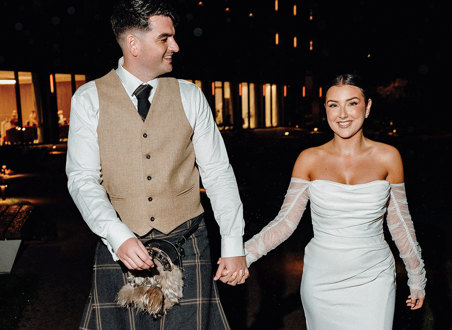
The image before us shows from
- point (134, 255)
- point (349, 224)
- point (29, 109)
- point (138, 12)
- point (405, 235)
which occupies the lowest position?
point (29, 109)

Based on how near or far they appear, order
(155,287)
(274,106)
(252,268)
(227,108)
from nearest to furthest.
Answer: (155,287), (252,268), (227,108), (274,106)

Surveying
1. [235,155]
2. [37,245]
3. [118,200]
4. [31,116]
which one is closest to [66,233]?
[37,245]

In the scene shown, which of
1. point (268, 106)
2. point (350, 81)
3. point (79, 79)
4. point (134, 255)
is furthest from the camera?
point (268, 106)

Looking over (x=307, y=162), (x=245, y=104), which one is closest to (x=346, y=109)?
(x=307, y=162)

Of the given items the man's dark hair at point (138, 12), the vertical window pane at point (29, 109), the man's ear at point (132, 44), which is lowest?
the vertical window pane at point (29, 109)

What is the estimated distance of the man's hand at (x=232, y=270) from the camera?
2.59 m

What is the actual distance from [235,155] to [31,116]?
954 cm

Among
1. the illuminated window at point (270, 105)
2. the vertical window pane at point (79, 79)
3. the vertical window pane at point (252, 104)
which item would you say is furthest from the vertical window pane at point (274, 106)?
the vertical window pane at point (79, 79)

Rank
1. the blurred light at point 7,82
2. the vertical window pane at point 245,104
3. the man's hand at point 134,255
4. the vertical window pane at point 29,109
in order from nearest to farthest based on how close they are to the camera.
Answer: the man's hand at point 134,255, the blurred light at point 7,82, the vertical window pane at point 29,109, the vertical window pane at point 245,104

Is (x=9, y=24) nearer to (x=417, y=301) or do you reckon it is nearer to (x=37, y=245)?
(x=37, y=245)

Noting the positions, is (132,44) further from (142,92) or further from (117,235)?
(117,235)

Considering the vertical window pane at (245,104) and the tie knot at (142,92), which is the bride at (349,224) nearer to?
the tie knot at (142,92)

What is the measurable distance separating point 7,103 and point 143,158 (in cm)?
1985

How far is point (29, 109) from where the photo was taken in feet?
69.9
